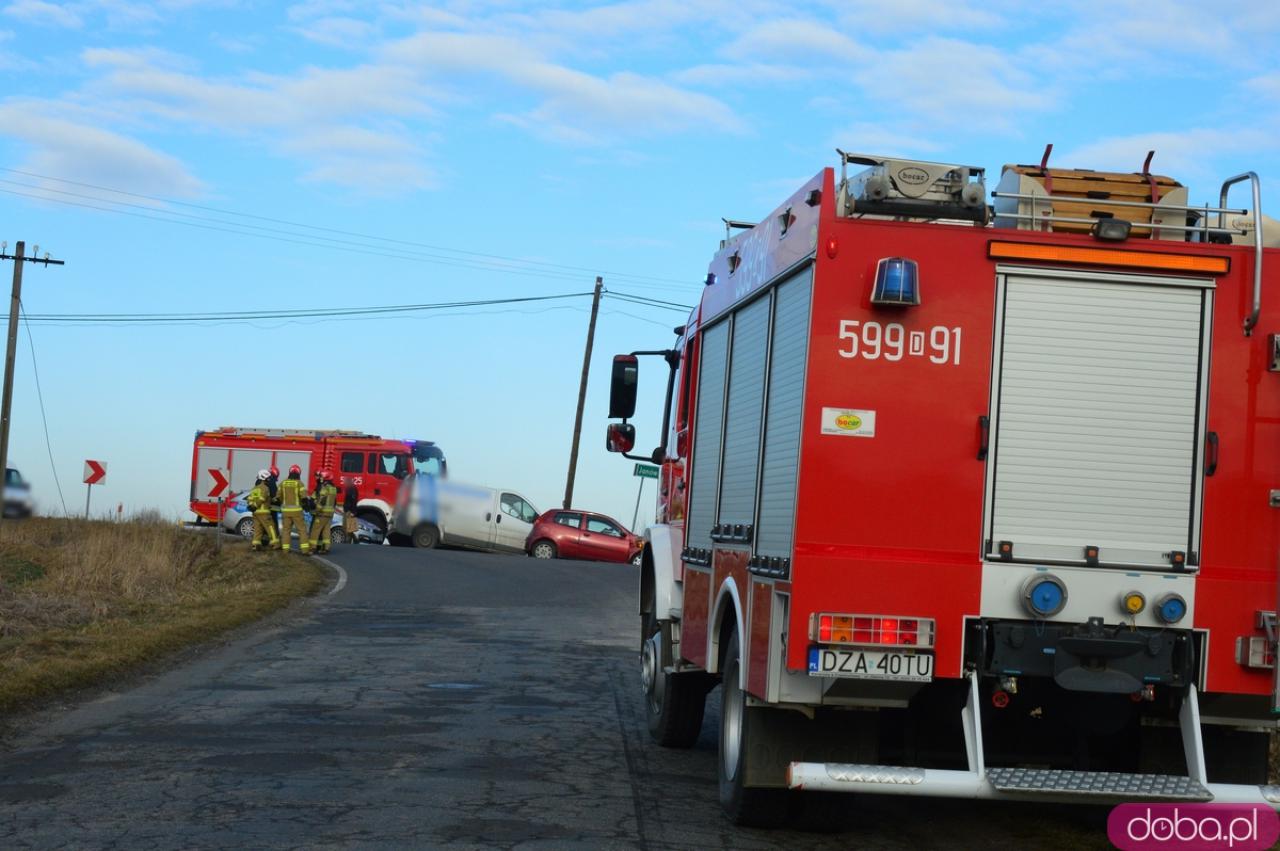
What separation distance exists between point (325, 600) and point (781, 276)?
16.4 m

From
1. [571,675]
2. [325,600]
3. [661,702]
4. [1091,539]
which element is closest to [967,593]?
[1091,539]

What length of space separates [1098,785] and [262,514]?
26932 millimetres

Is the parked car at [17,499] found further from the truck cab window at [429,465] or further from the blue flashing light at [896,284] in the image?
the truck cab window at [429,465]

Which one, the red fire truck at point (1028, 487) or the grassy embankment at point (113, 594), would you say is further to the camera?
the grassy embankment at point (113, 594)

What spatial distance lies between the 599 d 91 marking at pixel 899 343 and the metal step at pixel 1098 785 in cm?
175

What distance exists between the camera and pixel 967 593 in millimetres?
7117

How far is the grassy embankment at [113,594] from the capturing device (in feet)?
46.0

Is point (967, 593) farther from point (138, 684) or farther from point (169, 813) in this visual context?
point (138, 684)

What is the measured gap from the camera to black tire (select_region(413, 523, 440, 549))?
43566mm

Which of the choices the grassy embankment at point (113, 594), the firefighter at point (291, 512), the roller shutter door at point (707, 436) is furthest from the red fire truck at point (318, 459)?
the roller shutter door at point (707, 436)

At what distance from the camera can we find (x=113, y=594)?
21203 mm

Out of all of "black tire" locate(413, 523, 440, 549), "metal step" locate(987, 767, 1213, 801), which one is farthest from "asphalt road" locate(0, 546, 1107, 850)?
"black tire" locate(413, 523, 440, 549)

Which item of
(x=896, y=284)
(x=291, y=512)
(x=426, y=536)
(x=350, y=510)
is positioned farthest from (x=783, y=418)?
(x=350, y=510)

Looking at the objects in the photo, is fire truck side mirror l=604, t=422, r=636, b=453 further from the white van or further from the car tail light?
the white van
